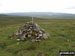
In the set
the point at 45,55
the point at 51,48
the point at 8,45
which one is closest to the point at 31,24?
the point at 8,45

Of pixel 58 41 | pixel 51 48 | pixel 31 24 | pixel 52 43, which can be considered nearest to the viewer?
pixel 51 48

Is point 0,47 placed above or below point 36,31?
below

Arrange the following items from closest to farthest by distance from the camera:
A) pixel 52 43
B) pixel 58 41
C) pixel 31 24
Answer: pixel 52 43 → pixel 58 41 → pixel 31 24

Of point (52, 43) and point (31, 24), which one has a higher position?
point (31, 24)

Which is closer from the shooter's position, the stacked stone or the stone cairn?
the stone cairn

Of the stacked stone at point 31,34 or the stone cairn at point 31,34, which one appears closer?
the stone cairn at point 31,34

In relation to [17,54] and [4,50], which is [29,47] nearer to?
[17,54]

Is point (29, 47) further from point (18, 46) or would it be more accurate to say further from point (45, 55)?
point (45, 55)

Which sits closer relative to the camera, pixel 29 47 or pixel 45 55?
pixel 45 55

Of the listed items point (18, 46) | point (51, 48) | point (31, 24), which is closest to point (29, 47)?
point (18, 46)
